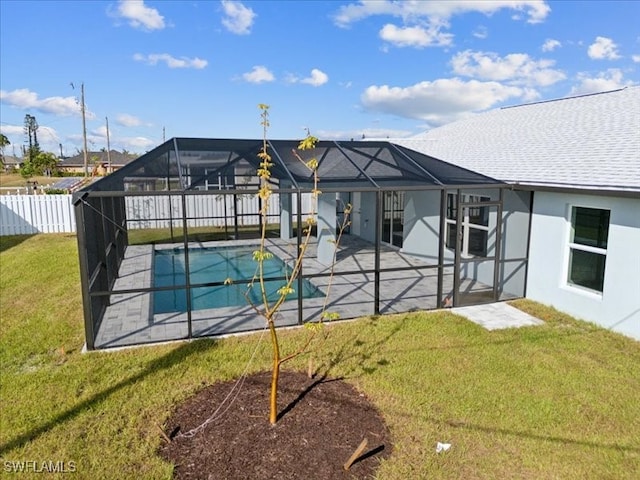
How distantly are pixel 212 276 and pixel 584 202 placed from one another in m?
9.17

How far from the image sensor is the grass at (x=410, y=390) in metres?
4.22

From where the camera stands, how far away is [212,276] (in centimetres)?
1243

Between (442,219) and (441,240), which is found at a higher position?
(442,219)

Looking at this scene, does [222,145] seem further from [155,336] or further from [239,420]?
[239,420]

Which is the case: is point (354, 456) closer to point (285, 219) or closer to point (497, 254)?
point (497, 254)

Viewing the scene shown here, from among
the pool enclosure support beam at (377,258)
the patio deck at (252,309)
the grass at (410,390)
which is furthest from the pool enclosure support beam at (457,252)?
the pool enclosure support beam at (377,258)

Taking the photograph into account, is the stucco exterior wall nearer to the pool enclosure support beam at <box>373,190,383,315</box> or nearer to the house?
the house

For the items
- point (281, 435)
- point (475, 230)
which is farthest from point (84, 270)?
point (475, 230)

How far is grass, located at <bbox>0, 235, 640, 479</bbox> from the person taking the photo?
4.22m

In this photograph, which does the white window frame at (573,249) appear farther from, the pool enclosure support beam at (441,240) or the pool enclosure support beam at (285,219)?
the pool enclosure support beam at (285,219)

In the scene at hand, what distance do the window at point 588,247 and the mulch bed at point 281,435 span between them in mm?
5394

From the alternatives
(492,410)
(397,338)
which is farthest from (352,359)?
(492,410)

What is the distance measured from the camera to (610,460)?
4.20 meters

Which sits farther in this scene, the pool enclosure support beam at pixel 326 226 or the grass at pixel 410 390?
the pool enclosure support beam at pixel 326 226
